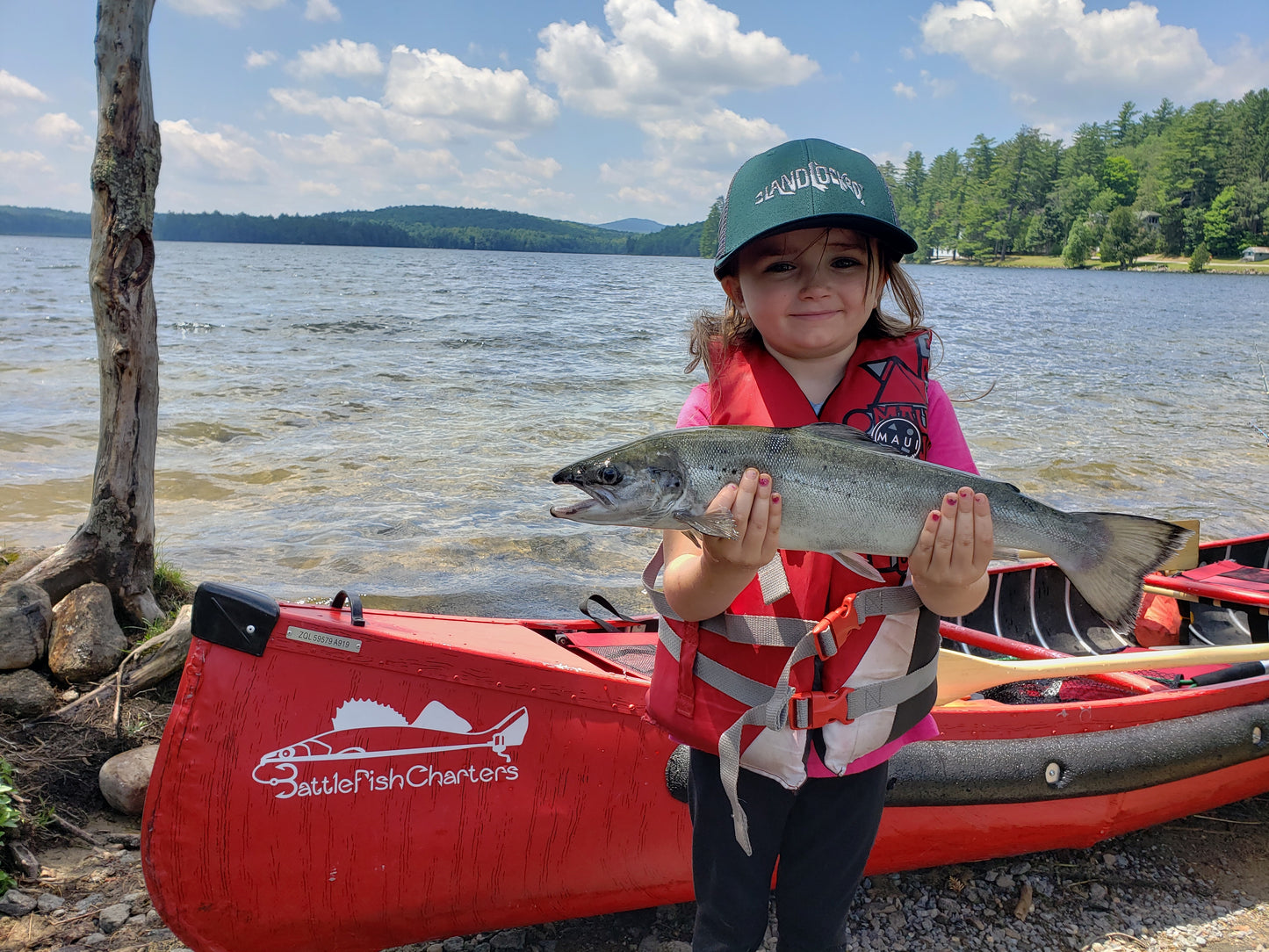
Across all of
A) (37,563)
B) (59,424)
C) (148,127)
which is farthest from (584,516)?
(59,424)

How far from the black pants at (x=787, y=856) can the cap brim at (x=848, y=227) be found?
1.53 metres

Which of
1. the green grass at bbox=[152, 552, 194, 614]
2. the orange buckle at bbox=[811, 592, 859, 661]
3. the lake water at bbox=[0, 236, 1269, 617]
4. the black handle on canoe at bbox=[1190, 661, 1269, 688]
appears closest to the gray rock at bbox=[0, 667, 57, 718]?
the green grass at bbox=[152, 552, 194, 614]

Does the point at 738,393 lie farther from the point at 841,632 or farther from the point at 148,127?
the point at 148,127

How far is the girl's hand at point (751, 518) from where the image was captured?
2.03 metres

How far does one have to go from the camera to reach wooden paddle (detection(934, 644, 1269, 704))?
4.12 meters

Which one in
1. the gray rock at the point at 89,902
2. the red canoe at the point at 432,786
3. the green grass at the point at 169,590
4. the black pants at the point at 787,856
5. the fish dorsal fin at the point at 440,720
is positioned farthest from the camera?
the green grass at the point at 169,590

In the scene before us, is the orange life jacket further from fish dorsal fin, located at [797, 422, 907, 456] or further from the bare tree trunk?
the bare tree trunk

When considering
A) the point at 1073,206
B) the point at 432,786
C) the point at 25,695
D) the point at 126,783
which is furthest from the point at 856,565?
the point at 1073,206

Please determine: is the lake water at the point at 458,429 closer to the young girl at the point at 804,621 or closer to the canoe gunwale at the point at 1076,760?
the canoe gunwale at the point at 1076,760

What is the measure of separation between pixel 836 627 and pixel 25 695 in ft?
16.3

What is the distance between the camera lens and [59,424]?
14.9 meters

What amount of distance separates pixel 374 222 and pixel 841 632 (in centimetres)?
19664

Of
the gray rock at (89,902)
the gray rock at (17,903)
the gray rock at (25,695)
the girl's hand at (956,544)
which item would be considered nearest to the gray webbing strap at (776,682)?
the girl's hand at (956,544)

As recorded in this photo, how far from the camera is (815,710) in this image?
7.74 ft
